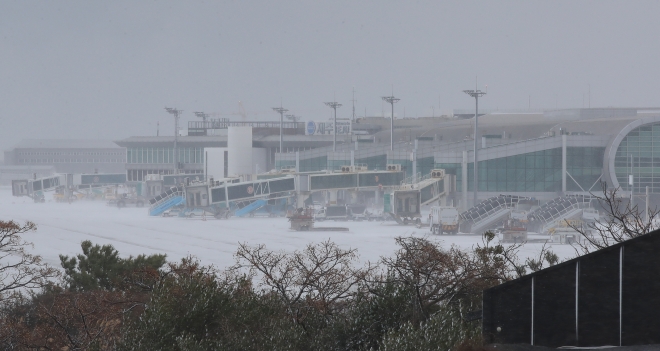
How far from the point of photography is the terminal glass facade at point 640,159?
7031cm

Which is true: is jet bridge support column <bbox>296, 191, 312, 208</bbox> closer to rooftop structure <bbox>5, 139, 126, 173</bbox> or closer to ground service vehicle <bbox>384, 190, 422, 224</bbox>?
ground service vehicle <bbox>384, 190, 422, 224</bbox>

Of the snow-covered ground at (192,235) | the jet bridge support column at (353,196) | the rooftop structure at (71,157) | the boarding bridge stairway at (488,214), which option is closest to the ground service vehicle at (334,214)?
the snow-covered ground at (192,235)

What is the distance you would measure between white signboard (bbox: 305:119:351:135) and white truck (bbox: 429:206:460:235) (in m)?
61.0

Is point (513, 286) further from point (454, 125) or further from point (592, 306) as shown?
A: point (454, 125)

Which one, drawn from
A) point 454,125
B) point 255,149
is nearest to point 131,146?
point 255,149

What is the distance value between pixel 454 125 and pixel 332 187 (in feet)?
126

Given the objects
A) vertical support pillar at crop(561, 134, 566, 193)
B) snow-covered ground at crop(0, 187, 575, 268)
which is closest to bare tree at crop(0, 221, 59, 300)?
snow-covered ground at crop(0, 187, 575, 268)

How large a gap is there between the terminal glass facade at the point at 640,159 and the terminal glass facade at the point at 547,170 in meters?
1.76

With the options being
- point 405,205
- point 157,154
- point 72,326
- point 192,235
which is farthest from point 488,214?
point 157,154

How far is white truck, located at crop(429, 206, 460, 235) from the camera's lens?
6366 cm

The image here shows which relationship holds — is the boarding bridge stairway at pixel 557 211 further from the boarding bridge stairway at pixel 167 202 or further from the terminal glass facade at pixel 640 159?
the boarding bridge stairway at pixel 167 202

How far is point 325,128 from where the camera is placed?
130m

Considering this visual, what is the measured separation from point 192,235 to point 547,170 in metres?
29.2

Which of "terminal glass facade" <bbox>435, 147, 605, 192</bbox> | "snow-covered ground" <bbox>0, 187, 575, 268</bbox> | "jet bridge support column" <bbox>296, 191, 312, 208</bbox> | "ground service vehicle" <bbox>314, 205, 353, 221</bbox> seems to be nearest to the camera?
"snow-covered ground" <bbox>0, 187, 575, 268</bbox>
